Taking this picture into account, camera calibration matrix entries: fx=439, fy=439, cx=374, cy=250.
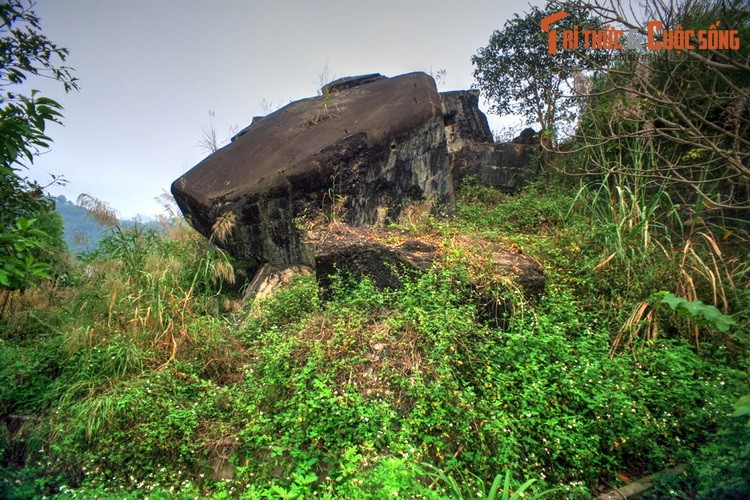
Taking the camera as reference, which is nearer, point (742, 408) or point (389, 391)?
point (742, 408)

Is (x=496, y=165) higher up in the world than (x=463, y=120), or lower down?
lower down

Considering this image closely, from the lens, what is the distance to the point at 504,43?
28.7ft

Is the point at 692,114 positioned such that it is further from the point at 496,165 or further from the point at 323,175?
the point at 496,165

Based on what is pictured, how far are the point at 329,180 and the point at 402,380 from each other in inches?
113

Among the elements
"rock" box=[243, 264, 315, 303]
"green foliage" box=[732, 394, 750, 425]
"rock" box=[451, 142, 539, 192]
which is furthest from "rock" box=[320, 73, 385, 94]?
"green foliage" box=[732, 394, 750, 425]

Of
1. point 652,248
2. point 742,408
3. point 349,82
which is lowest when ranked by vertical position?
point 742,408

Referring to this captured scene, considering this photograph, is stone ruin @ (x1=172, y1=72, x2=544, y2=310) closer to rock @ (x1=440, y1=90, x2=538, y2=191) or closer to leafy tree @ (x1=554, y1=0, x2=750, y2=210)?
leafy tree @ (x1=554, y1=0, x2=750, y2=210)

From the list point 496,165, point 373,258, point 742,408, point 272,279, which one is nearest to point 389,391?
point 373,258

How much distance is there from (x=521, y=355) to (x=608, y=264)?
1.56 metres

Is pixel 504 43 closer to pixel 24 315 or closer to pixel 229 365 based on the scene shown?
pixel 229 365

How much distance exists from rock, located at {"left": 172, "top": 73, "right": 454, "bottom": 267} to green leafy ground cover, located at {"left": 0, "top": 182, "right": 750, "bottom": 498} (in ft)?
4.23

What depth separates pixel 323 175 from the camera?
4945 millimetres

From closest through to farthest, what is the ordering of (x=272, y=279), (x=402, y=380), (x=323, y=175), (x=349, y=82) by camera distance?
(x=402, y=380) < (x=323, y=175) < (x=272, y=279) < (x=349, y=82)

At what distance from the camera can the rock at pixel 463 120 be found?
847 cm
